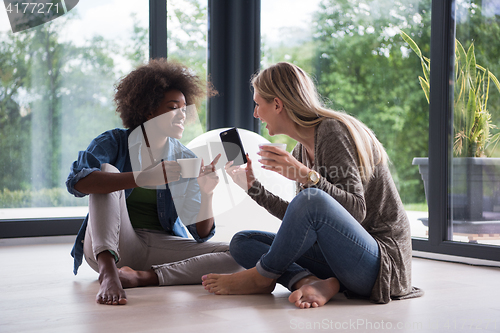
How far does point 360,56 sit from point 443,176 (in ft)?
3.09

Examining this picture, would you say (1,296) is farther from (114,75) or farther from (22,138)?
(114,75)

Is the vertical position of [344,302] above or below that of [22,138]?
A: below

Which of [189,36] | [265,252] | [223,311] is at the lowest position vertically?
[223,311]

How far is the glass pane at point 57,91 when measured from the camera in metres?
3.10

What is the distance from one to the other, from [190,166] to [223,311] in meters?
0.45

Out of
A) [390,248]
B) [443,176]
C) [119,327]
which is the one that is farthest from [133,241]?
[443,176]

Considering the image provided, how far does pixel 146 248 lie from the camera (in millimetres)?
1833

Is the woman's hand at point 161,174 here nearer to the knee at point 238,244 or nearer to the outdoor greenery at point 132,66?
the knee at point 238,244

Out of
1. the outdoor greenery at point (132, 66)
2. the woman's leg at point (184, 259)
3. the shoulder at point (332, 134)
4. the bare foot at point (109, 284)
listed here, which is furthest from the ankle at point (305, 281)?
the outdoor greenery at point (132, 66)

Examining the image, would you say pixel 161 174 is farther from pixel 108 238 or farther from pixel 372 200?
pixel 372 200

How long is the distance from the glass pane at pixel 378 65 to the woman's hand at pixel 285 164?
147cm

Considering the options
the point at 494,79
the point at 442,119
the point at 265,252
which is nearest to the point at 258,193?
the point at 265,252

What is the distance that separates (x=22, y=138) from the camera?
3150 mm

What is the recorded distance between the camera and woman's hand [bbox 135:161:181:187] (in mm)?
1579
